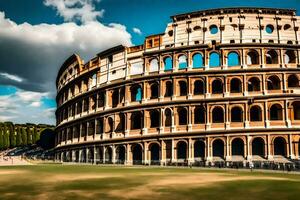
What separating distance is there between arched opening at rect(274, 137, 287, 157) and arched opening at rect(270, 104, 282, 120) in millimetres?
2420

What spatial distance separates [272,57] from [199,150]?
46.5 feet

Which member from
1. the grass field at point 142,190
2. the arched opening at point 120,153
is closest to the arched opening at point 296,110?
the arched opening at point 120,153

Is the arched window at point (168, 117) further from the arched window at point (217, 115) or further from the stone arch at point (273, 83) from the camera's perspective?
the stone arch at point (273, 83)

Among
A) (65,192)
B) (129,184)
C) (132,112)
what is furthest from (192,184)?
(132,112)

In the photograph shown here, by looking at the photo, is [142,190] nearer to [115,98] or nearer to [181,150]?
[181,150]

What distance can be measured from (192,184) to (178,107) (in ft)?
86.9

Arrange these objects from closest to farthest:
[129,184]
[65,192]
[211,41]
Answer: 1. [65,192]
2. [129,184]
3. [211,41]

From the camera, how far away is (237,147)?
4166cm

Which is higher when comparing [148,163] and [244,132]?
[244,132]

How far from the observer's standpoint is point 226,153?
1608 inches

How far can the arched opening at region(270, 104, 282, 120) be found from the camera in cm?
4181

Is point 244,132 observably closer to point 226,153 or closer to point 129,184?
point 226,153

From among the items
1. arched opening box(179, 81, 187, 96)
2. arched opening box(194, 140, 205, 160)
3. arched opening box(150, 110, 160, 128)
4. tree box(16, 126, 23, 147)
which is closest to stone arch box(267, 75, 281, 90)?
arched opening box(179, 81, 187, 96)

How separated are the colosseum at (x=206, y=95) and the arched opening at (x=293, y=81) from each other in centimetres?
11
